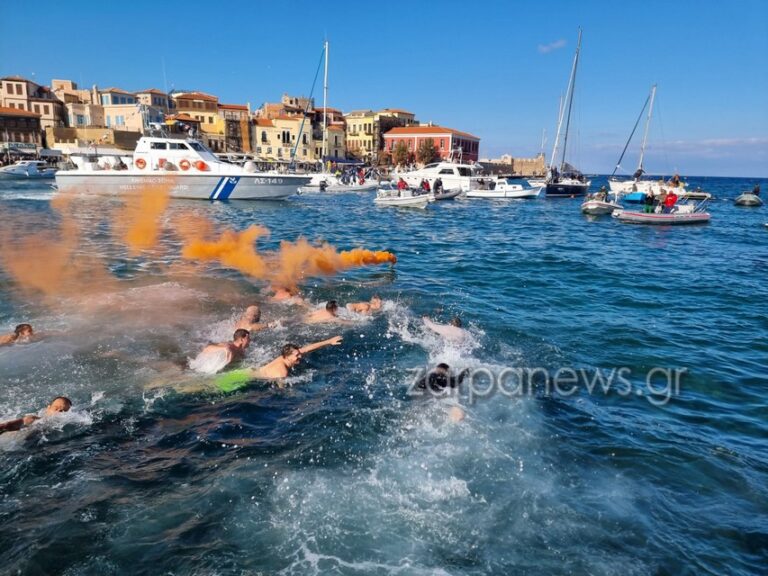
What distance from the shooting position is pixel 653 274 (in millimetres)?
17453

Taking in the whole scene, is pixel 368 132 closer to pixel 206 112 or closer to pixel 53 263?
pixel 206 112

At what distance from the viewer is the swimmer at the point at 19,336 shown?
352 inches

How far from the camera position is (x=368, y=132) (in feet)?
353

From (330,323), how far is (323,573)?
6659 mm

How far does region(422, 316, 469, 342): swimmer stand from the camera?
997 centimetres

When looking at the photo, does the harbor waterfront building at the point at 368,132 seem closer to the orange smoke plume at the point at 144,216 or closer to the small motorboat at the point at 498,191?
the small motorboat at the point at 498,191

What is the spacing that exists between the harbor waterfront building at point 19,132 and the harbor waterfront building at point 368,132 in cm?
5651

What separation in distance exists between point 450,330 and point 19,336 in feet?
27.4

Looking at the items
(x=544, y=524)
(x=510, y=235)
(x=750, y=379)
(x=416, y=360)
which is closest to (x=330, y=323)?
(x=416, y=360)

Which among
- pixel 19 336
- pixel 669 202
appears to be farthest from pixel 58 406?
pixel 669 202

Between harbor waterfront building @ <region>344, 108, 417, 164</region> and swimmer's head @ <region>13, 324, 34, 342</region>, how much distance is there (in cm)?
9723

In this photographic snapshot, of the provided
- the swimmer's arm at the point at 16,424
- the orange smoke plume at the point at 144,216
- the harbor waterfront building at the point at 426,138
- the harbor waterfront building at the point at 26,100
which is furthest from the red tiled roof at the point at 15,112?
the swimmer's arm at the point at 16,424

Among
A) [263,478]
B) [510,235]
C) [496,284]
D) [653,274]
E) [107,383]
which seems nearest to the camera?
[263,478]

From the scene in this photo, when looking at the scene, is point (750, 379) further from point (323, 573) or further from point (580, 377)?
point (323, 573)
